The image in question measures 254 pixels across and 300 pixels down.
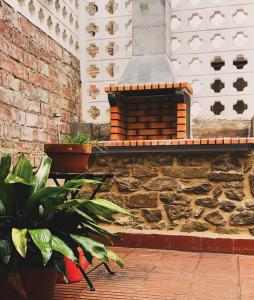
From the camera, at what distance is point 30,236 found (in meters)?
2.19

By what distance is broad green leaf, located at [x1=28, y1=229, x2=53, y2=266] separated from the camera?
2016 millimetres

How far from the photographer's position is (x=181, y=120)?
452 centimetres

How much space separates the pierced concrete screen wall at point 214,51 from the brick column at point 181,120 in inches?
18.2

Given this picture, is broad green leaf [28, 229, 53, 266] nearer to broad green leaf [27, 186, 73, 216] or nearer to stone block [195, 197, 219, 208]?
broad green leaf [27, 186, 73, 216]

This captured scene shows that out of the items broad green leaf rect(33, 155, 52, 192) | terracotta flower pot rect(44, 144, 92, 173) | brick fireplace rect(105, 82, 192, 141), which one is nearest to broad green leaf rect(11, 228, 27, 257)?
broad green leaf rect(33, 155, 52, 192)

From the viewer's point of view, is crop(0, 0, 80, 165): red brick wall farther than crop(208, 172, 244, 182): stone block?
No

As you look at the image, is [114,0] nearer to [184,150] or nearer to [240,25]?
[240,25]

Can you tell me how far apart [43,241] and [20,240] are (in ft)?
0.34

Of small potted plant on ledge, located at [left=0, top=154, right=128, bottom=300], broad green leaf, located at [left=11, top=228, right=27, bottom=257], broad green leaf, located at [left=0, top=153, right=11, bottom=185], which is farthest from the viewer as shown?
broad green leaf, located at [left=0, top=153, right=11, bottom=185]

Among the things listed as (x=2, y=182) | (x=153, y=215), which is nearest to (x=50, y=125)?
(x=153, y=215)

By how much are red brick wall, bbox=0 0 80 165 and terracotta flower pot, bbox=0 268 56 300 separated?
4.99 feet

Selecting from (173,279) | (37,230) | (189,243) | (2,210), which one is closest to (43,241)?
(37,230)

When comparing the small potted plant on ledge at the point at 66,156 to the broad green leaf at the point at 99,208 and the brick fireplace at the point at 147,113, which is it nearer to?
the broad green leaf at the point at 99,208

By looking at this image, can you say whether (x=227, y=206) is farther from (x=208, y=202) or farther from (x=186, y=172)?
(x=186, y=172)
